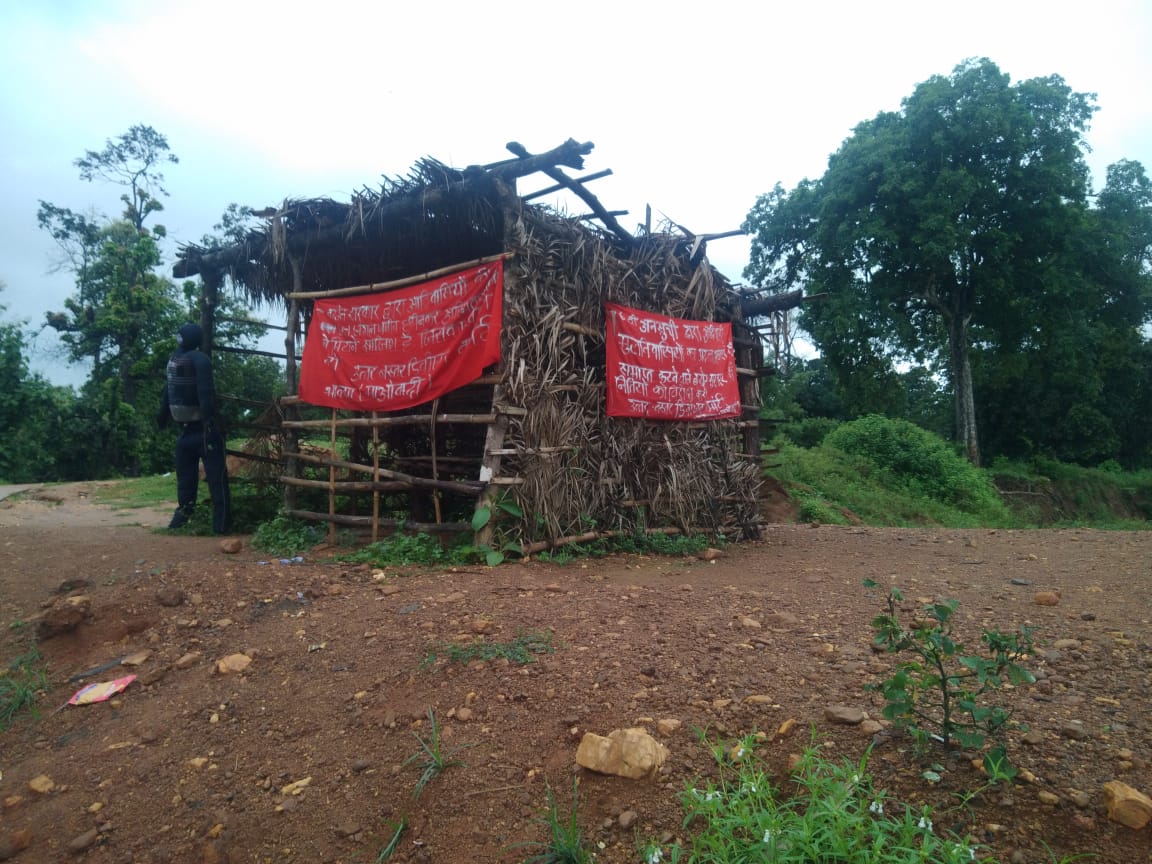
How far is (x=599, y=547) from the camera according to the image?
5203 millimetres

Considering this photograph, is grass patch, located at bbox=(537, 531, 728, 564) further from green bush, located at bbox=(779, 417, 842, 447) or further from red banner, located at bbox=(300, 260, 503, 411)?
green bush, located at bbox=(779, 417, 842, 447)

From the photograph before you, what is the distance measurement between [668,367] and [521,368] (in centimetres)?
168

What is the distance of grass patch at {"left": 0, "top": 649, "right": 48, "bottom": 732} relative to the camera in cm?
283

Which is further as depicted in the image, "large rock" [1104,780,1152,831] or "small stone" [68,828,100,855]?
"small stone" [68,828,100,855]

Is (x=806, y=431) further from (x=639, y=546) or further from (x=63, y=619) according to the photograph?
(x=63, y=619)

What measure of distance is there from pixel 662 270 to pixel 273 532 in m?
4.09

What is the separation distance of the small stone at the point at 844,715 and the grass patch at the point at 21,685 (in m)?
3.18

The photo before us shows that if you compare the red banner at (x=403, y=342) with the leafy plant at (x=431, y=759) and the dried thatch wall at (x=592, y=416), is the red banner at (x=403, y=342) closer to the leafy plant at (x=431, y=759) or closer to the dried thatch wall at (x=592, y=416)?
the dried thatch wall at (x=592, y=416)

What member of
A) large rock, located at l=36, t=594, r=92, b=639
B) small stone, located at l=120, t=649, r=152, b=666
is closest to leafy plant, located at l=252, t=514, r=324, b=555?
large rock, located at l=36, t=594, r=92, b=639

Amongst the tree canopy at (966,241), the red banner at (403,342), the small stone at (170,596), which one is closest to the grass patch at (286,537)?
the red banner at (403,342)

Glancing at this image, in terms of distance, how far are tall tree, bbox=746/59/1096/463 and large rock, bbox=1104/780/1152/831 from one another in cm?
1417

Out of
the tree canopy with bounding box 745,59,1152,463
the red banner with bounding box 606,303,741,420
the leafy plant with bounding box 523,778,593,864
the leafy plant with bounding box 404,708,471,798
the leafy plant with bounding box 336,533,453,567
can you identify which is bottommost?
the leafy plant with bounding box 523,778,593,864

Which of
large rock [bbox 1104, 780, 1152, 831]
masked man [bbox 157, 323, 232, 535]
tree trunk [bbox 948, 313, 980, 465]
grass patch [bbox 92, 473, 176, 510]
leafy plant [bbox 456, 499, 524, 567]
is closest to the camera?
large rock [bbox 1104, 780, 1152, 831]

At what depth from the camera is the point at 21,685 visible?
2.98m
